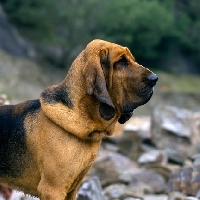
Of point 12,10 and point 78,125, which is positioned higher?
point 12,10

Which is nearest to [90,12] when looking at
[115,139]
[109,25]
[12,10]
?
[109,25]

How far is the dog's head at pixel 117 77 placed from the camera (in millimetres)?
5660

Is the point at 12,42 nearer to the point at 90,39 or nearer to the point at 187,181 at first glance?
the point at 90,39

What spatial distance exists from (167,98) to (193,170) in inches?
1012

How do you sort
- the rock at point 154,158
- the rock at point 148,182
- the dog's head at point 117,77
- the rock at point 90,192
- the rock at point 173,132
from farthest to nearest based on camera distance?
the rock at point 173,132 < the rock at point 154,158 < the rock at point 148,182 < the rock at point 90,192 < the dog's head at point 117,77

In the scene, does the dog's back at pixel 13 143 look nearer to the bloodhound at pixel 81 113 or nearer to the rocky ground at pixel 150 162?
the bloodhound at pixel 81 113

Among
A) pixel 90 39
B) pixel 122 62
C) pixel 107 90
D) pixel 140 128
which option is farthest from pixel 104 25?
pixel 107 90

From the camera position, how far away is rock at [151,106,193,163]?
54.4ft

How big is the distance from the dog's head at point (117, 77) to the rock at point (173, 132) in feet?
33.6

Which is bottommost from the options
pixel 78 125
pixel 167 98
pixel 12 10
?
pixel 78 125

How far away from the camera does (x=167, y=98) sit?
1448 inches

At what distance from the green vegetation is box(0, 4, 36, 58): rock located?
2.15ft

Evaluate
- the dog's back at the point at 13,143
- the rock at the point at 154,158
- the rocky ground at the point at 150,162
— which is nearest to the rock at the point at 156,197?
the rocky ground at the point at 150,162

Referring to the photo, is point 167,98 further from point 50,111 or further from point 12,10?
point 50,111
